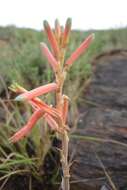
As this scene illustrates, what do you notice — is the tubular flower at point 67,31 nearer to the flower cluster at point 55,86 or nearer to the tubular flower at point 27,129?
the flower cluster at point 55,86

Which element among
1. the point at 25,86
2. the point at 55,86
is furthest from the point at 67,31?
the point at 25,86

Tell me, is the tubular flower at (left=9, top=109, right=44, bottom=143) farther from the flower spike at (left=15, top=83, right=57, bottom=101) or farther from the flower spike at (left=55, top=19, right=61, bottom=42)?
the flower spike at (left=55, top=19, right=61, bottom=42)

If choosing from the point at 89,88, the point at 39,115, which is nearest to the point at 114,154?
the point at 39,115

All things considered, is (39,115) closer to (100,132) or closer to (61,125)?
(61,125)

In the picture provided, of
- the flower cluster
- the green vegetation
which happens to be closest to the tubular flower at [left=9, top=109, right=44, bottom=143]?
the flower cluster

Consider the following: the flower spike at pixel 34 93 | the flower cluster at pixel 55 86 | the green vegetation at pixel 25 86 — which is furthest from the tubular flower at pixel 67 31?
the green vegetation at pixel 25 86

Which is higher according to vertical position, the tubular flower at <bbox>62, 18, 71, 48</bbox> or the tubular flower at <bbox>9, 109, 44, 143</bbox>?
the tubular flower at <bbox>62, 18, 71, 48</bbox>

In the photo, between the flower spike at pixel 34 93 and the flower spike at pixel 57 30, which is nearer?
the flower spike at pixel 34 93

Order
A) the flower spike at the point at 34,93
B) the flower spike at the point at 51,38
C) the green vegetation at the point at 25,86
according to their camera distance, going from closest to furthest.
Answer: the flower spike at the point at 34,93
the flower spike at the point at 51,38
the green vegetation at the point at 25,86

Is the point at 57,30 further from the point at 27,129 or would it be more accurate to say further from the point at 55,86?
the point at 27,129

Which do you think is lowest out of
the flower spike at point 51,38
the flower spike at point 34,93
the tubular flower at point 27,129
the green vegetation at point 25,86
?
the green vegetation at point 25,86

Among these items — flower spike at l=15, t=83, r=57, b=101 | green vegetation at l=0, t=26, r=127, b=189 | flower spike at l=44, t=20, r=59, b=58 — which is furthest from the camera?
green vegetation at l=0, t=26, r=127, b=189
